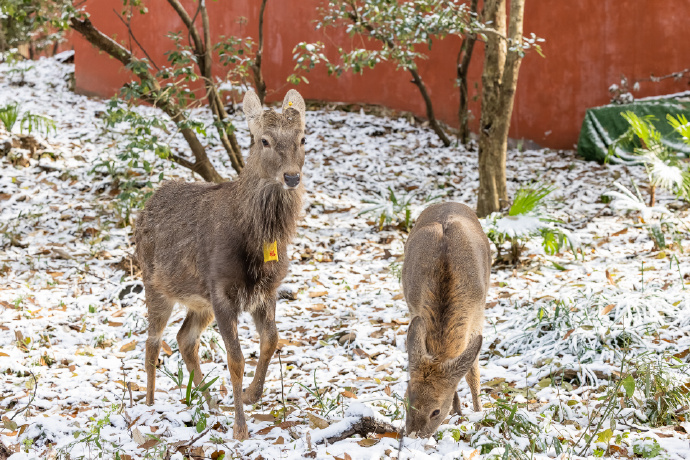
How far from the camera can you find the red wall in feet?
37.3

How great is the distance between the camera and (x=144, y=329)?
6.40m

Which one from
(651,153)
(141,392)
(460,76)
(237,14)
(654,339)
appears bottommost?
(141,392)

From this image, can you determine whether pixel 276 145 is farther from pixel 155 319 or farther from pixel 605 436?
pixel 605 436

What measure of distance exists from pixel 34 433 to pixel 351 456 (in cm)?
200

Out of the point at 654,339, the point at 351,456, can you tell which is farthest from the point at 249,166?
the point at 654,339

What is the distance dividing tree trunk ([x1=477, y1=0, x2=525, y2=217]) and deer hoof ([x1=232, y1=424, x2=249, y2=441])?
17.8ft

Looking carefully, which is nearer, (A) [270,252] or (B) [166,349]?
(A) [270,252]

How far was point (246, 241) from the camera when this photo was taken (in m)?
4.39

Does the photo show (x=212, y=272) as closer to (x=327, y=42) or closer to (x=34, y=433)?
(x=34, y=433)

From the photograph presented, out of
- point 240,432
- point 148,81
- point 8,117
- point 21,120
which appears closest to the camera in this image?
point 240,432

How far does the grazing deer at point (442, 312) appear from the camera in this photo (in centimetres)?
373

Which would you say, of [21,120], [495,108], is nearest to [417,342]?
[495,108]

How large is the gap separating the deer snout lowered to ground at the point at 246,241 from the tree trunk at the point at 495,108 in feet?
15.1

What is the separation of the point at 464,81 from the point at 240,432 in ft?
29.5
